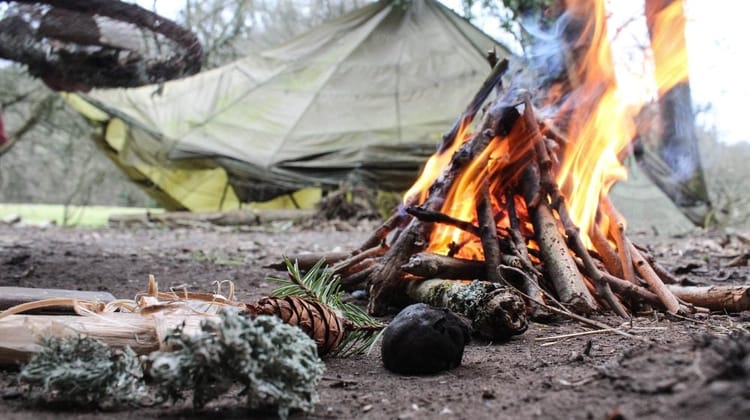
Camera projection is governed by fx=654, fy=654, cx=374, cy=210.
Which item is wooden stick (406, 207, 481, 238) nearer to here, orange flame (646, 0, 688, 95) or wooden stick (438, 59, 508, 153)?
wooden stick (438, 59, 508, 153)

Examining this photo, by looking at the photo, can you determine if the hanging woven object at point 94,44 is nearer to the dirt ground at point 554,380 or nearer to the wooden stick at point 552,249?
the dirt ground at point 554,380

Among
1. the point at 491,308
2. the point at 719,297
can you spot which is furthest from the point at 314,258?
the point at 719,297

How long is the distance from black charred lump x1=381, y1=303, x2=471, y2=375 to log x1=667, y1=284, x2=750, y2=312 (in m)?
1.31

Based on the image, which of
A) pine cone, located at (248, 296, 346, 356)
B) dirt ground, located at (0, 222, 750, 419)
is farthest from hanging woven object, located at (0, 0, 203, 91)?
pine cone, located at (248, 296, 346, 356)

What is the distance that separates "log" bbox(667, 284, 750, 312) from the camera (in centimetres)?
263

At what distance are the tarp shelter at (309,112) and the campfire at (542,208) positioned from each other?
7.40 meters

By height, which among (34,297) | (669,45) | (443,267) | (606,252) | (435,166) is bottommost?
(34,297)

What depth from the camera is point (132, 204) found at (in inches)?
749

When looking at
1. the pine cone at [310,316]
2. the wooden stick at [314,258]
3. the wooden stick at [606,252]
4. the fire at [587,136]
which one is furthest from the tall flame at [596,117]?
the pine cone at [310,316]

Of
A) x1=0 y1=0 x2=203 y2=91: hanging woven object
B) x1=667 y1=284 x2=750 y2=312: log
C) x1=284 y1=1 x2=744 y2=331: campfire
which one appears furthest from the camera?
x1=0 y1=0 x2=203 y2=91: hanging woven object

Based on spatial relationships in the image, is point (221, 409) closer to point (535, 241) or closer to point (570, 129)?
point (535, 241)

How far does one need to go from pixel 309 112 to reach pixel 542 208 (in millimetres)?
8621

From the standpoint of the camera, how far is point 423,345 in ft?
6.40

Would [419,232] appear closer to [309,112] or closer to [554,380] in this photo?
[554,380]
